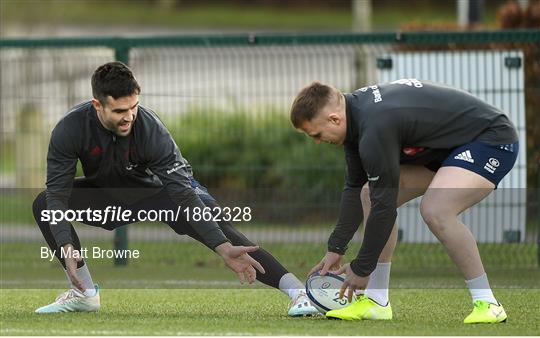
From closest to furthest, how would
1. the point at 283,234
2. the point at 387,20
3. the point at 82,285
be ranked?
the point at 82,285
the point at 283,234
the point at 387,20

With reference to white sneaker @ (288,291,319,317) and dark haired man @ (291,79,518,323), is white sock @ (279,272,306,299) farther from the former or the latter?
dark haired man @ (291,79,518,323)

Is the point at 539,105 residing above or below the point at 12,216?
above

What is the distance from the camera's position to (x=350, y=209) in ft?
29.3

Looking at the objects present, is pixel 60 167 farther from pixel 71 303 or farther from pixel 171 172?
pixel 71 303

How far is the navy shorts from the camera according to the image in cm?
848

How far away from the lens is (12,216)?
14.0 metres

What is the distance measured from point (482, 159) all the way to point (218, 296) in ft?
9.68

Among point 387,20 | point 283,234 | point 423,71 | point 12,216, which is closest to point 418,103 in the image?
point 423,71

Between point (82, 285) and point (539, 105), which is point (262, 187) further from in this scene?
point (82, 285)

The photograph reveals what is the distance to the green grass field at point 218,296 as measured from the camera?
823 centimetres

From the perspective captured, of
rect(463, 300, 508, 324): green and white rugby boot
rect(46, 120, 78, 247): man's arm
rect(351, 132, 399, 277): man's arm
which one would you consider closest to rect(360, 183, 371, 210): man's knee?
rect(351, 132, 399, 277): man's arm

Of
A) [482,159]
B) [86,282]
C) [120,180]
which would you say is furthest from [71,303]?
[482,159]

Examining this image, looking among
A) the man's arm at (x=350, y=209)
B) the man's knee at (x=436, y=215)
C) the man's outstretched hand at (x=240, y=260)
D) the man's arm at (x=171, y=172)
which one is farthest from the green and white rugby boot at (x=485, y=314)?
the man's arm at (x=171, y=172)

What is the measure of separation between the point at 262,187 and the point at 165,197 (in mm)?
4271
